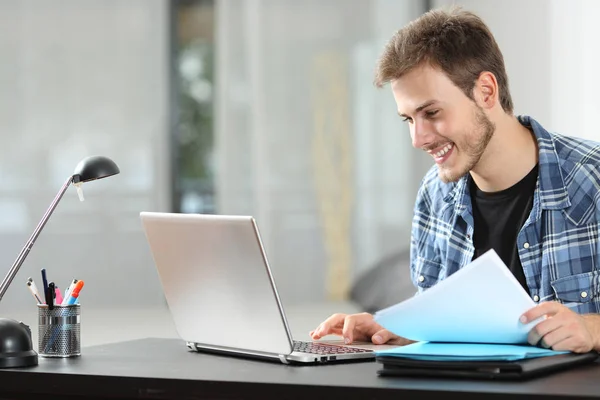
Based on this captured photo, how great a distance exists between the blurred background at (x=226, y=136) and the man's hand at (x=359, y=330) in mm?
3630

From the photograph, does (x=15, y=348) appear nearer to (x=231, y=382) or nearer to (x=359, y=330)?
(x=231, y=382)

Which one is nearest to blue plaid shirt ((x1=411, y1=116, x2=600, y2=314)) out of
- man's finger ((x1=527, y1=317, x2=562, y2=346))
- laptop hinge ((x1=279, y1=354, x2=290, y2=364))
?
man's finger ((x1=527, y1=317, x2=562, y2=346))

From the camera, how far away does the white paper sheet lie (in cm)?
123

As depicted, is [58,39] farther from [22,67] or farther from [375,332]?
[375,332]

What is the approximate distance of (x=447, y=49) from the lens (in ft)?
6.00

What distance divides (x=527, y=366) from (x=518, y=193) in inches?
30.7

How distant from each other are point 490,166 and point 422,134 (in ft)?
0.68

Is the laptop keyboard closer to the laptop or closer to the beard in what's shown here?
the laptop

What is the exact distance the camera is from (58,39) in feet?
17.8

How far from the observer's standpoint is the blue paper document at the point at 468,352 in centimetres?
121

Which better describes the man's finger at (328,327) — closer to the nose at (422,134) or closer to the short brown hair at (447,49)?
the nose at (422,134)

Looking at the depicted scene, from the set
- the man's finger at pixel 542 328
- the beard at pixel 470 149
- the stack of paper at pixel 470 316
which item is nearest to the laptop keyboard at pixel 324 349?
the stack of paper at pixel 470 316

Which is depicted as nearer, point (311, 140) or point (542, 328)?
point (542, 328)

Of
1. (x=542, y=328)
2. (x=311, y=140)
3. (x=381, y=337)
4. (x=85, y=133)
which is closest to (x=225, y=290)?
(x=381, y=337)
